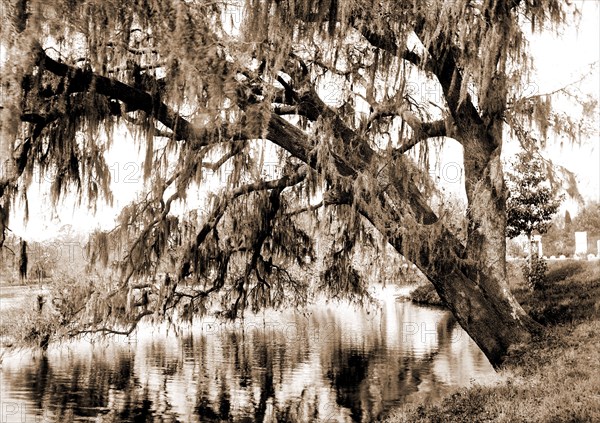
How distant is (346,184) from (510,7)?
2.53 metres

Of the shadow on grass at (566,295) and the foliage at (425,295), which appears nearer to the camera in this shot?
the shadow on grass at (566,295)

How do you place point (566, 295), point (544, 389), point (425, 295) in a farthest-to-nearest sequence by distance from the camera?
point (425, 295) < point (566, 295) < point (544, 389)

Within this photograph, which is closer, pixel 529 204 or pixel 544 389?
pixel 544 389

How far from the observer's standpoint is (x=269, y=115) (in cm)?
616

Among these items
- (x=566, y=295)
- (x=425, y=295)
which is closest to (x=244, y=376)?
(x=566, y=295)

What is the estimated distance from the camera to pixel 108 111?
20.8 ft

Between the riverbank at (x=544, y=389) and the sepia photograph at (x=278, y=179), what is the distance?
3cm

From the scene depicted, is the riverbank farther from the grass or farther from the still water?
the grass

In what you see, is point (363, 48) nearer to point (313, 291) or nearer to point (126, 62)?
point (126, 62)

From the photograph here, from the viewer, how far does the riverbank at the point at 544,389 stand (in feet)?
18.2

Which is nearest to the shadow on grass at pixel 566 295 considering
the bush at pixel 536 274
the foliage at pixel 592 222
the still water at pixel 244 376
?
the bush at pixel 536 274

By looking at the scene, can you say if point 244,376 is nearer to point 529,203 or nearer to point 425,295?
point 529,203

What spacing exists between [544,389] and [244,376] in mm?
6512

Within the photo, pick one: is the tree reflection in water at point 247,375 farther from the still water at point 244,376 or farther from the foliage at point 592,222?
the foliage at point 592,222
